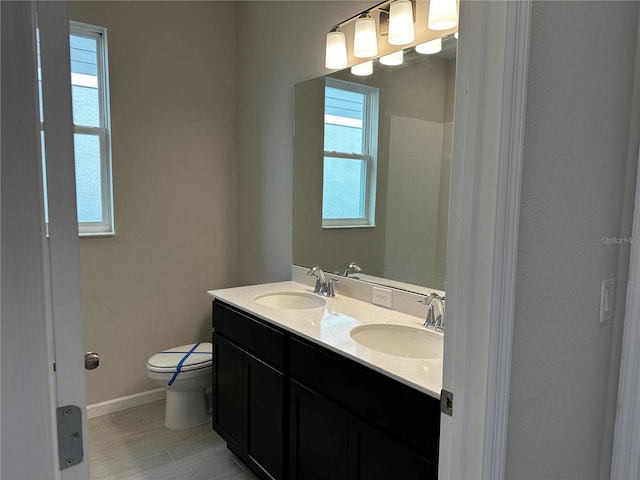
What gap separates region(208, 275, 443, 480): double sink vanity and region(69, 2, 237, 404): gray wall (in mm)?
820

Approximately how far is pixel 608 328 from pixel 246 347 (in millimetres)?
1465

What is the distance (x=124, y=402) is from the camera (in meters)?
2.92

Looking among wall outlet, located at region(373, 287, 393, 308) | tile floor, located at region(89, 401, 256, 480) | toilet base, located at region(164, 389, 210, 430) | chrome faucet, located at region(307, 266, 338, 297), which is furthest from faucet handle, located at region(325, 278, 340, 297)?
toilet base, located at region(164, 389, 210, 430)

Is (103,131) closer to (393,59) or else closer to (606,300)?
(393,59)

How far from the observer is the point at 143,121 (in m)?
2.81

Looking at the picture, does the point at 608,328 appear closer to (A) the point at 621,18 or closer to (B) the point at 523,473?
(B) the point at 523,473

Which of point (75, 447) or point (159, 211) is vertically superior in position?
point (159, 211)

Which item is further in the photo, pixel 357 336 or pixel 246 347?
pixel 246 347

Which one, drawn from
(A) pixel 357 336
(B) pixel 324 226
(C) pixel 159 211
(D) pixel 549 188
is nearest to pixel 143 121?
(C) pixel 159 211

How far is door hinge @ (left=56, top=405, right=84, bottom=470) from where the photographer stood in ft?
1.99

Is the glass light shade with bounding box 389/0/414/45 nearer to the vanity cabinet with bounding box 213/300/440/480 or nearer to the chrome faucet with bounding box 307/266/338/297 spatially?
the chrome faucet with bounding box 307/266/338/297

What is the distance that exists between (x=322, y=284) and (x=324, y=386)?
0.83m

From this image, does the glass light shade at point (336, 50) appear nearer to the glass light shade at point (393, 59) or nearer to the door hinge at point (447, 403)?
the glass light shade at point (393, 59)

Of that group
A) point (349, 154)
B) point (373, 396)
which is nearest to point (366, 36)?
point (349, 154)
